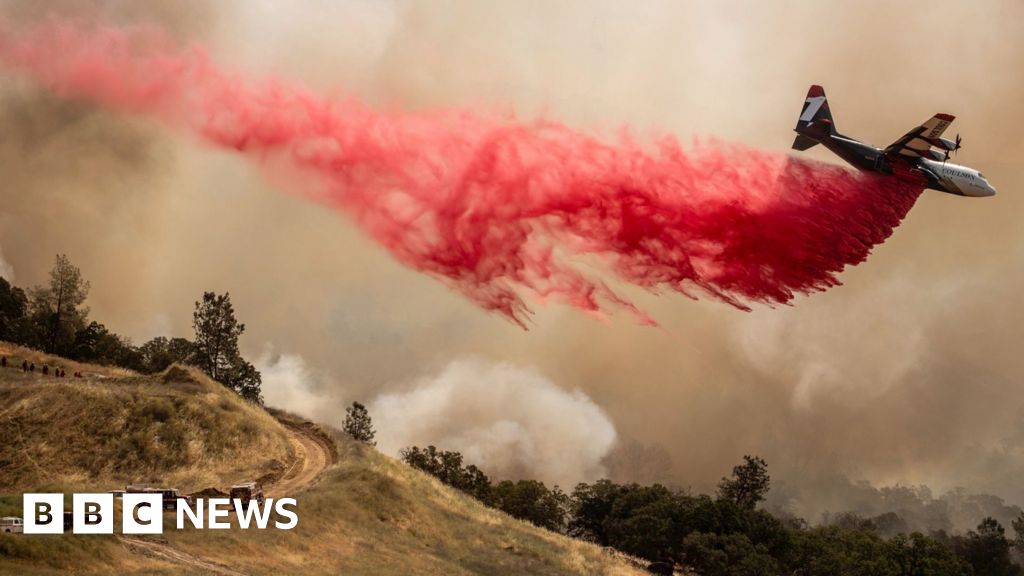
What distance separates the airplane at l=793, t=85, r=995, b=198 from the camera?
3130 inches

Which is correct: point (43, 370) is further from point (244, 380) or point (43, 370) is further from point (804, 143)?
point (804, 143)

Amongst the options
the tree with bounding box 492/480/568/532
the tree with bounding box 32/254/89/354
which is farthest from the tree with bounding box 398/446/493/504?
the tree with bounding box 32/254/89/354

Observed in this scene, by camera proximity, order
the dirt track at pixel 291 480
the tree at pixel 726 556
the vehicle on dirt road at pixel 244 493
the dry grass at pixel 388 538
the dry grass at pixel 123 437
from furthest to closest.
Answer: the tree at pixel 726 556
the dry grass at pixel 123 437
the vehicle on dirt road at pixel 244 493
the dry grass at pixel 388 538
the dirt track at pixel 291 480

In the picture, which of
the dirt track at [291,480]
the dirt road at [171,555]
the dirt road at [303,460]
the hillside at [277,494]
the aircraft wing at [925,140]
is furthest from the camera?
the aircraft wing at [925,140]

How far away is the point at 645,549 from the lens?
332 ft

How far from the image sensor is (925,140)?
261 feet

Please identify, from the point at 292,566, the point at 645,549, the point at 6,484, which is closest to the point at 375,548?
the point at 292,566

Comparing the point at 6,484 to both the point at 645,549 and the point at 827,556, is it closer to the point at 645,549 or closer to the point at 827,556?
the point at 645,549

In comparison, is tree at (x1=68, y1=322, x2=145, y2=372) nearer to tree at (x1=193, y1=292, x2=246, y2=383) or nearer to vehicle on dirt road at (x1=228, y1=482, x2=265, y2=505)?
tree at (x1=193, y1=292, x2=246, y2=383)

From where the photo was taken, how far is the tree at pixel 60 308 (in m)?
116

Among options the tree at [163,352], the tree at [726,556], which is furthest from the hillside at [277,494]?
the tree at [163,352]

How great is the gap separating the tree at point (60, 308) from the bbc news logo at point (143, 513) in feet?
212

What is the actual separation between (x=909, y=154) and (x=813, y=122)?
8259mm

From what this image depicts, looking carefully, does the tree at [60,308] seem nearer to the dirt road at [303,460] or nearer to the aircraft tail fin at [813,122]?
the dirt road at [303,460]
